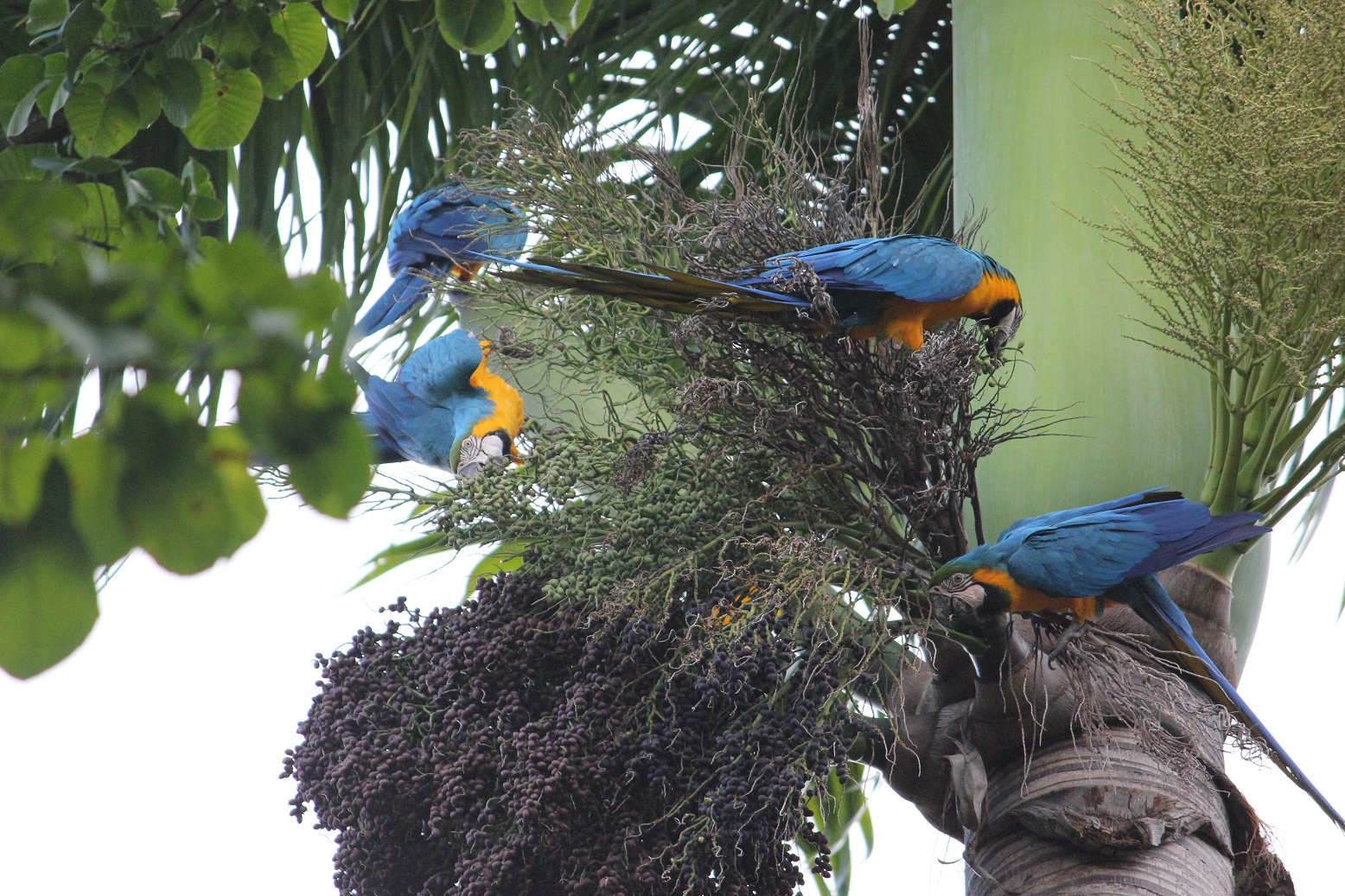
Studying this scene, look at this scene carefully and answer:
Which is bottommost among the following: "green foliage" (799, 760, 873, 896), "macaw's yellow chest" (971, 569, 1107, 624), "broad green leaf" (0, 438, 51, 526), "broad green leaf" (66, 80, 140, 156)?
"green foliage" (799, 760, 873, 896)

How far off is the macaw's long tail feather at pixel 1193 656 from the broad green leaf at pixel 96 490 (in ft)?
3.76

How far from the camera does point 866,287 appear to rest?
1320 mm

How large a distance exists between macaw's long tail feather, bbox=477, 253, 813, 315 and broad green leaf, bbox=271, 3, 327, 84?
25 cm

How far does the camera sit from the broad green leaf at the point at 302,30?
1.16 meters

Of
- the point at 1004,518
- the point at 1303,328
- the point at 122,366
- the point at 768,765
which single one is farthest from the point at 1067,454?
the point at 122,366

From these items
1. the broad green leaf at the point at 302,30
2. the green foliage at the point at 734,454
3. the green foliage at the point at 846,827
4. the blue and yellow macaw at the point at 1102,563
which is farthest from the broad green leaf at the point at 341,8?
the green foliage at the point at 846,827

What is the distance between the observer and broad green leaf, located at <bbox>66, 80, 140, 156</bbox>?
3.43ft

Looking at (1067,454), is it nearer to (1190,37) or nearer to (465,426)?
(1190,37)

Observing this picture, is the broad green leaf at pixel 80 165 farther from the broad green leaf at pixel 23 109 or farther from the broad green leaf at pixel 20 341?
the broad green leaf at pixel 20 341

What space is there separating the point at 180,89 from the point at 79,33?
8cm

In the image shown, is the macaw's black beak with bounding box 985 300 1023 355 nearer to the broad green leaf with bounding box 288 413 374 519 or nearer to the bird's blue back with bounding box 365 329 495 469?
the bird's blue back with bounding box 365 329 495 469

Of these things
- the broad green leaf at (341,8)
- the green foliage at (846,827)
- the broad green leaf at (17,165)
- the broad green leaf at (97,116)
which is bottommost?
the green foliage at (846,827)

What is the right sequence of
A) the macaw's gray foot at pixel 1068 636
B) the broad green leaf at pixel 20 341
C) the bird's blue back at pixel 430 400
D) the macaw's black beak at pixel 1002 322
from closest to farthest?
the broad green leaf at pixel 20 341 → the macaw's gray foot at pixel 1068 636 → the macaw's black beak at pixel 1002 322 → the bird's blue back at pixel 430 400

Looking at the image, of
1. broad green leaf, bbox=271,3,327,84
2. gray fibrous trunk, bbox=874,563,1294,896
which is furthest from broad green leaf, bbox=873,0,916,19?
gray fibrous trunk, bbox=874,563,1294,896
